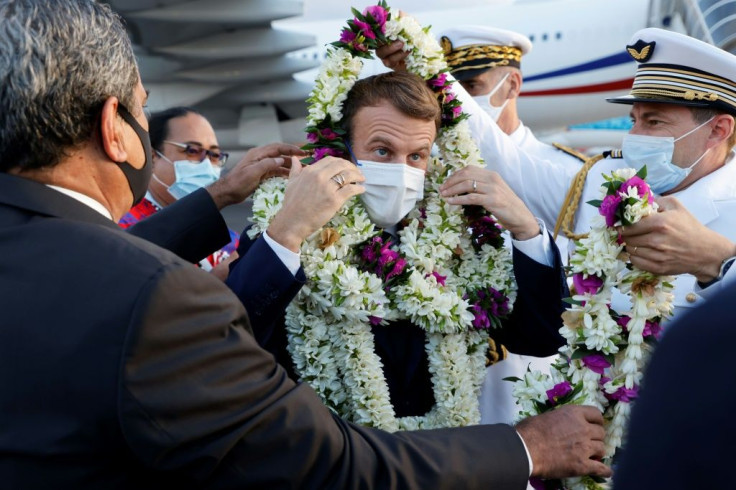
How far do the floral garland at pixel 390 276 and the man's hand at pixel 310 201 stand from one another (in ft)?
0.63

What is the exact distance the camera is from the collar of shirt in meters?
1.56

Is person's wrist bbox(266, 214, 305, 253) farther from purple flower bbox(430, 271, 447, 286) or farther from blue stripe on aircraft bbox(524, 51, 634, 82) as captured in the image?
blue stripe on aircraft bbox(524, 51, 634, 82)

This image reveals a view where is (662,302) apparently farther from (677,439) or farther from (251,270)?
(677,439)

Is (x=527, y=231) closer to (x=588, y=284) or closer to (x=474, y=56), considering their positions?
(x=588, y=284)

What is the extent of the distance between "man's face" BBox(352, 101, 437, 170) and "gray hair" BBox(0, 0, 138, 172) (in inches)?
40.5

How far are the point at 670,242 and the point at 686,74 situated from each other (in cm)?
104

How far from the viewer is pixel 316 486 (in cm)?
147

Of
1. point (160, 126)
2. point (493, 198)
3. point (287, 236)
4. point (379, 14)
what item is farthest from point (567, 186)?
point (160, 126)

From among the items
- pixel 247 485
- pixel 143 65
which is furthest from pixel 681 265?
pixel 143 65

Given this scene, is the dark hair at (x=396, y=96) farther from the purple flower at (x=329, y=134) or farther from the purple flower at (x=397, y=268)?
the purple flower at (x=397, y=268)

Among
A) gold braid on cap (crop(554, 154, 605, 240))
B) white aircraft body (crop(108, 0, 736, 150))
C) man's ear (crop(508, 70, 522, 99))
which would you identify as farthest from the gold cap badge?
white aircraft body (crop(108, 0, 736, 150))

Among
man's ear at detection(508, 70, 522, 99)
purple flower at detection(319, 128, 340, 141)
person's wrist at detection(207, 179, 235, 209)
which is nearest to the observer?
purple flower at detection(319, 128, 340, 141)

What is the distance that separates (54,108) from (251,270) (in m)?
0.77

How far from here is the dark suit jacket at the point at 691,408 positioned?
0.73 meters
